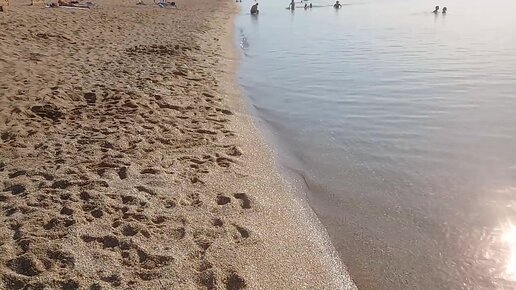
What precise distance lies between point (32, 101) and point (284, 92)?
4.81 meters

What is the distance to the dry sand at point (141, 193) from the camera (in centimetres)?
307

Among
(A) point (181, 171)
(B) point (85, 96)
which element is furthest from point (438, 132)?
(B) point (85, 96)

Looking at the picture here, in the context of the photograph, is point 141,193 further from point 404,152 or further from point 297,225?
point 404,152

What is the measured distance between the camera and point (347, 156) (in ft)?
18.7

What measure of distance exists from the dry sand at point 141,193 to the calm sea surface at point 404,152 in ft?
1.60

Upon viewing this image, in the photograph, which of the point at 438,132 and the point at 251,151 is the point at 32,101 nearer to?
the point at 251,151

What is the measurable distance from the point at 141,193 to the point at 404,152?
3.56m

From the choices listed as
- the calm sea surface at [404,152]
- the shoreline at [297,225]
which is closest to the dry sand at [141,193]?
the shoreline at [297,225]

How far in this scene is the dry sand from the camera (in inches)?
121

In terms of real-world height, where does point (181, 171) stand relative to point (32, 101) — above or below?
below

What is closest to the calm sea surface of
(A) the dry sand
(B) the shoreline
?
(B) the shoreline

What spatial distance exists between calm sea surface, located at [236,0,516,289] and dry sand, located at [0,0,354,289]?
19.2 inches

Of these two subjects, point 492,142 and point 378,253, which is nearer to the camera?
point 378,253

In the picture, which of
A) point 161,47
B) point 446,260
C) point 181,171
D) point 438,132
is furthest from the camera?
point 161,47
